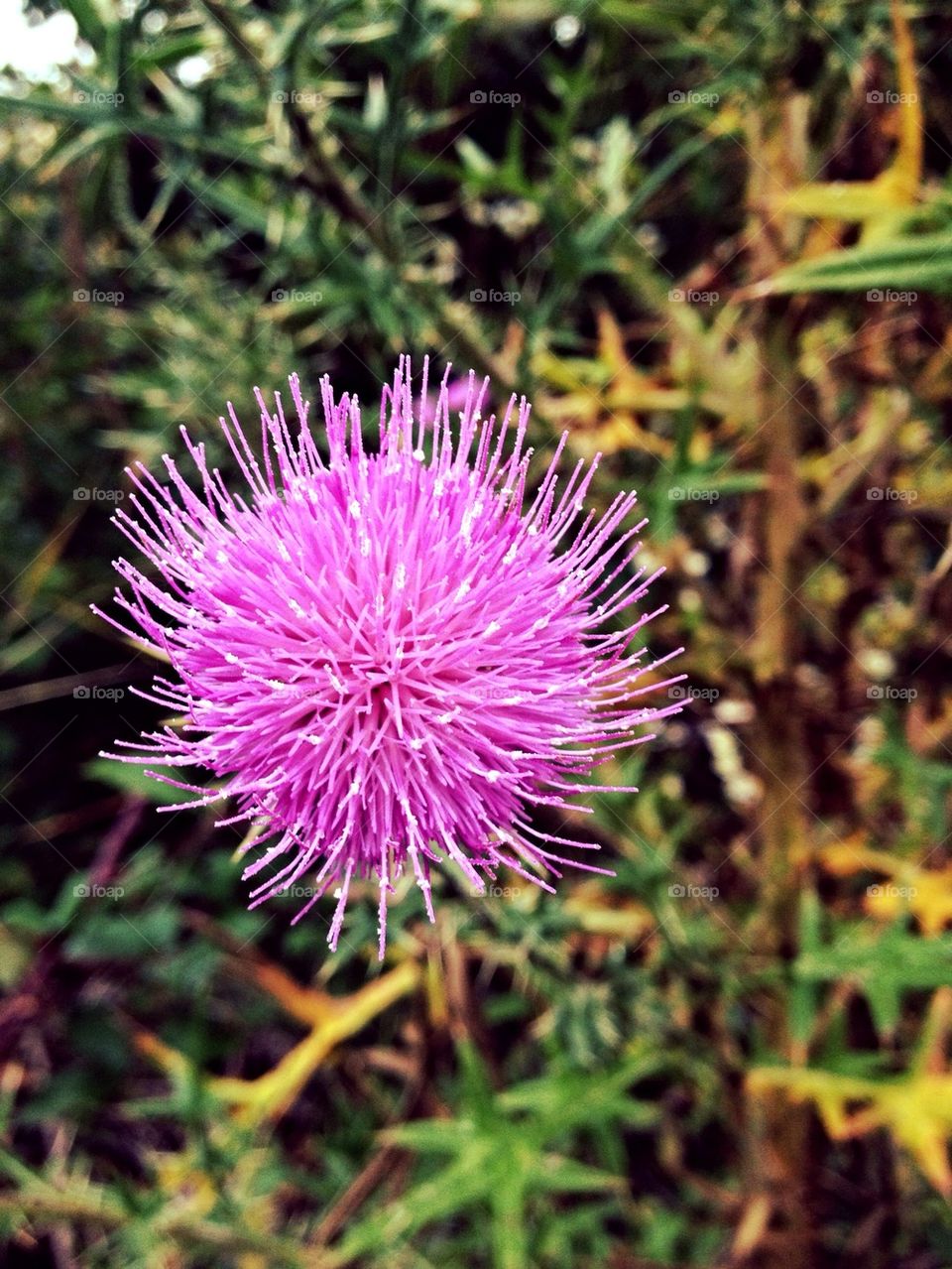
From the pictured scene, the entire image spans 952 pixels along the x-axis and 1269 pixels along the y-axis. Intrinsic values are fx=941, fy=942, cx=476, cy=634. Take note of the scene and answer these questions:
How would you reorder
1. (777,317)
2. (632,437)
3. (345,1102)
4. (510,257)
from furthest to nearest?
1. (510,257)
2. (345,1102)
3. (632,437)
4. (777,317)

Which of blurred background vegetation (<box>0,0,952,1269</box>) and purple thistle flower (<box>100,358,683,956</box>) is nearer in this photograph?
purple thistle flower (<box>100,358,683,956</box>)

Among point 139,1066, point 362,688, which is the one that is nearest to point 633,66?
point 362,688

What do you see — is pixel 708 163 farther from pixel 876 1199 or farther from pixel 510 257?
pixel 876 1199

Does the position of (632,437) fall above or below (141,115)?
below

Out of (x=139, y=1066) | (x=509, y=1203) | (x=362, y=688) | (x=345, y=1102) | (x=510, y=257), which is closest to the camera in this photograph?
(x=362, y=688)

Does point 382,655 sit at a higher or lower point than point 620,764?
higher
